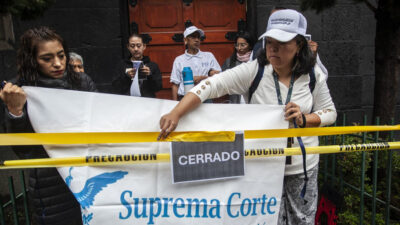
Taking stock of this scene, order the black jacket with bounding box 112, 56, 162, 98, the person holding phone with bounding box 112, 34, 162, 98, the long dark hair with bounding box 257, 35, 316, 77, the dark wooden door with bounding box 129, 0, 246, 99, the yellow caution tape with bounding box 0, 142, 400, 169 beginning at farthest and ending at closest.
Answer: the dark wooden door with bounding box 129, 0, 246, 99
the black jacket with bounding box 112, 56, 162, 98
the person holding phone with bounding box 112, 34, 162, 98
the long dark hair with bounding box 257, 35, 316, 77
the yellow caution tape with bounding box 0, 142, 400, 169

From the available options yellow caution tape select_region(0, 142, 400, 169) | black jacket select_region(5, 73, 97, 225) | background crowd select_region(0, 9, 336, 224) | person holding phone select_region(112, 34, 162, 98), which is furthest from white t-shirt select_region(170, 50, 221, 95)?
yellow caution tape select_region(0, 142, 400, 169)

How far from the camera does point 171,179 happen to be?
1901mm

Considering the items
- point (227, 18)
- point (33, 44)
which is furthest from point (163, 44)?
point (33, 44)

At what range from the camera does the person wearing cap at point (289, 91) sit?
1.87 meters

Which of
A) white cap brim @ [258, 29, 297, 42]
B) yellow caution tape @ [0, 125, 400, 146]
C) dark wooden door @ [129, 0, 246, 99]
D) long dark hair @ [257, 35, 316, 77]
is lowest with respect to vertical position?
yellow caution tape @ [0, 125, 400, 146]

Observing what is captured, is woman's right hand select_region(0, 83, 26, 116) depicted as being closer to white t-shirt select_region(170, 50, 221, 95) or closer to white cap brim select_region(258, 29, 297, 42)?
white cap brim select_region(258, 29, 297, 42)

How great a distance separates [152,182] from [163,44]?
4059 mm

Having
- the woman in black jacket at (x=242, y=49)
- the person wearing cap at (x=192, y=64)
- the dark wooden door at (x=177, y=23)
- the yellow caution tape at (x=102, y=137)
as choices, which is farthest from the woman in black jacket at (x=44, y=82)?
the dark wooden door at (x=177, y=23)

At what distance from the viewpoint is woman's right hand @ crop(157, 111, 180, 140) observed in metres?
1.79

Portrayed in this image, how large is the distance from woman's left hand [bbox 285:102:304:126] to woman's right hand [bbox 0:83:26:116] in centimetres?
149

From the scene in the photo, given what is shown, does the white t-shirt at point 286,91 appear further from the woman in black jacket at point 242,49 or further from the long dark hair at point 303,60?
the woman in black jacket at point 242,49

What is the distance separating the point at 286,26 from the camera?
1875 millimetres

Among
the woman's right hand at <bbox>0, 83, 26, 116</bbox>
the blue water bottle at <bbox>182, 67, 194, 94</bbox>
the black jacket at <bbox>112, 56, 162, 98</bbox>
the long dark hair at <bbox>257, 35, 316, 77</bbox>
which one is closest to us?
the woman's right hand at <bbox>0, 83, 26, 116</bbox>

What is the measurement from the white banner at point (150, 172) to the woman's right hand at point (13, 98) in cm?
6
